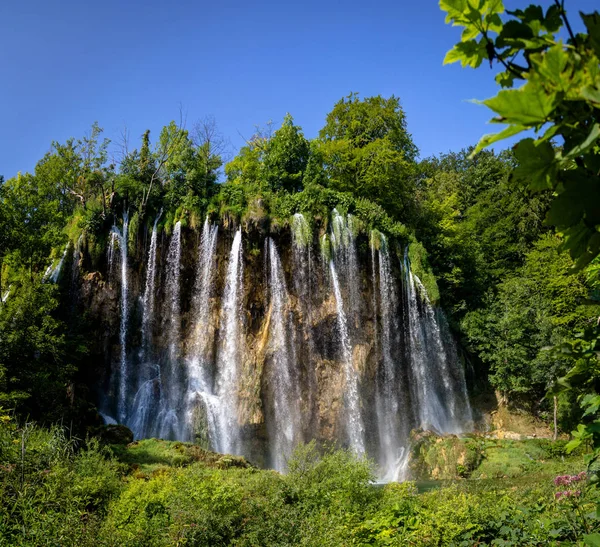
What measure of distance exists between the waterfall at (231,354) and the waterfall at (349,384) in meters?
4.35

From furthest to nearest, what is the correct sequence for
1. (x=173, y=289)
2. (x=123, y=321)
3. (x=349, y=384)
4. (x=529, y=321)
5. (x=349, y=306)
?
(x=529, y=321)
(x=349, y=306)
(x=173, y=289)
(x=349, y=384)
(x=123, y=321)

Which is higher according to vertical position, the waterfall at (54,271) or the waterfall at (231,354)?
the waterfall at (54,271)

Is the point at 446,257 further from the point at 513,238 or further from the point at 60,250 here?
the point at 60,250

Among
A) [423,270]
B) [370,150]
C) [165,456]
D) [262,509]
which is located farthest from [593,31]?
[370,150]

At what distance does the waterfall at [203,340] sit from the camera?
65.3ft

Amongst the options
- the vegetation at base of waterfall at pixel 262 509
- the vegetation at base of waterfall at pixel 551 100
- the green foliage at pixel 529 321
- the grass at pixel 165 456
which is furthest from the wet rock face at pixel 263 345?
the vegetation at base of waterfall at pixel 551 100

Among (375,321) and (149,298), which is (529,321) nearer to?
(375,321)

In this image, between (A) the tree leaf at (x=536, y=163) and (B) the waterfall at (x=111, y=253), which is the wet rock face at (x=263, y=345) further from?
(A) the tree leaf at (x=536, y=163)

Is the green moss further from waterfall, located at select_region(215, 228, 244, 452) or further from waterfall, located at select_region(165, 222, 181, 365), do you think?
waterfall, located at select_region(165, 222, 181, 365)

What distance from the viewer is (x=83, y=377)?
19719 mm

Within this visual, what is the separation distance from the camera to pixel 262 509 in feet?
23.1

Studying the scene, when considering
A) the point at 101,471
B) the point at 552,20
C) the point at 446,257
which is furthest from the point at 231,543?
the point at 446,257

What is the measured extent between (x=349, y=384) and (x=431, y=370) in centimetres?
467

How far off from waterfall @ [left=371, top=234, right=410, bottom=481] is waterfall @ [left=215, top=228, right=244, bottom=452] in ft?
21.0
